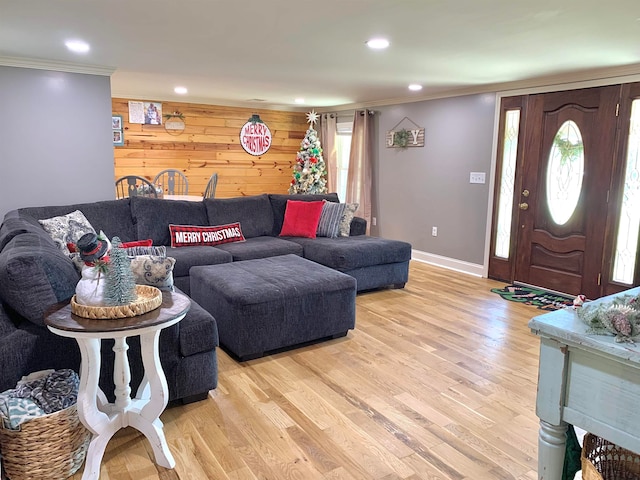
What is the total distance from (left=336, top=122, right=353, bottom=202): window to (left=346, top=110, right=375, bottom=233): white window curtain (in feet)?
1.42

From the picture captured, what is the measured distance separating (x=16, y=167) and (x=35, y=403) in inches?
126

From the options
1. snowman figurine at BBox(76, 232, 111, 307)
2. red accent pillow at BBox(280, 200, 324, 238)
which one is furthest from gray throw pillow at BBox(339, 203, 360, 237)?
snowman figurine at BBox(76, 232, 111, 307)

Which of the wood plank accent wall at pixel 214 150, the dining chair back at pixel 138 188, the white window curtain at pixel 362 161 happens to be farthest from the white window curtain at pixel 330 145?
the dining chair back at pixel 138 188

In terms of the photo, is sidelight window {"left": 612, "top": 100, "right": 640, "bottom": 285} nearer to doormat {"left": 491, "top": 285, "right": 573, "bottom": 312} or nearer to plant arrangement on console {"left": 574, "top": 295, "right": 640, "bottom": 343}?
doormat {"left": 491, "top": 285, "right": 573, "bottom": 312}

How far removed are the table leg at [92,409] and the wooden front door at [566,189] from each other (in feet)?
13.8

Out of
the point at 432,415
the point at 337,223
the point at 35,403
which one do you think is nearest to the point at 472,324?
the point at 432,415

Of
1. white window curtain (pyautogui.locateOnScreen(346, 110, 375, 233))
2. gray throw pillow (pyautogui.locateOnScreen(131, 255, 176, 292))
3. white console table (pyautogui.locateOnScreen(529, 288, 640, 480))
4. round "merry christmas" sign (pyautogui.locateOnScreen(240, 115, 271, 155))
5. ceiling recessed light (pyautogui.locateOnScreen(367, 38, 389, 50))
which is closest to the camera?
white console table (pyautogui.locateOnScreen(529, 288, 640, 480))

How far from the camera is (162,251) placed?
313 cm

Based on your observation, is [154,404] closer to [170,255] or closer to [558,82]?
[170,255]

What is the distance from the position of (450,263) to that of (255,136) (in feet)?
12.7

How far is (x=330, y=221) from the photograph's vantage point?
510 cm

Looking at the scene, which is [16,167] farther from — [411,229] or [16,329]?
[411,229]

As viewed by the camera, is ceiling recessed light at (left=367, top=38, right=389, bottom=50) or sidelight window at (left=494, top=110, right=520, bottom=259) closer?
ceiling recessed light at (left=367, top=38, right=389, bottom=50)

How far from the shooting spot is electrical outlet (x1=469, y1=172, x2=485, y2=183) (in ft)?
17.4
